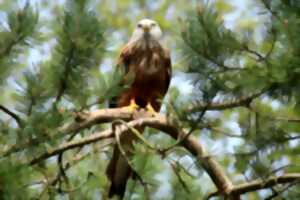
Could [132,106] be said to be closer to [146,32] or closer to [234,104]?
[146,32]

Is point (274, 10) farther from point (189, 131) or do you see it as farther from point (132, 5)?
point (132, 5)

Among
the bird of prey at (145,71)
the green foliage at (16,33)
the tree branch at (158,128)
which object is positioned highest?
the green foliage at (16,33)

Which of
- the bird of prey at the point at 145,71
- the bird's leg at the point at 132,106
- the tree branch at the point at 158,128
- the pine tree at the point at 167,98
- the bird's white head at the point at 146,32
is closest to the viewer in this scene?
the pine tree at the point at 167,98

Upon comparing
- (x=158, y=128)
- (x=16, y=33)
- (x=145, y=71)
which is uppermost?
(x=16, y=33)

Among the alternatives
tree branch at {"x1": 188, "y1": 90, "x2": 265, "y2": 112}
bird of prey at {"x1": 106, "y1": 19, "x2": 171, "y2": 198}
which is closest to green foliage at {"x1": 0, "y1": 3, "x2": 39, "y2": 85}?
tree branch at {"x1": 188, "y1": 90, "x2": 265, "y2": 112}

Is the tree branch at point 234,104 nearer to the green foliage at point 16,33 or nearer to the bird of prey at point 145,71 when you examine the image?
the green foliage at point 16,33

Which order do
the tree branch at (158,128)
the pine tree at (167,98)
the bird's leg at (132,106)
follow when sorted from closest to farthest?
the pine tree at (167,98), the tree branch at (158,128), the bird's leg at (132,106)

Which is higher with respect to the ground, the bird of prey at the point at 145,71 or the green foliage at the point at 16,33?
the green foliage at the point at 16,33

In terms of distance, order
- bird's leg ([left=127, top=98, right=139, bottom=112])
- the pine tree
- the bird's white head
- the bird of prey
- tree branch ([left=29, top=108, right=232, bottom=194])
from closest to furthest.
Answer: the pine tree < tree branch ([left=29, top=108, right=232, bottom=194]) < bird's leg ([left=127, top=98, right=139, bottom=112]) < the bird of prey < the bird's white head

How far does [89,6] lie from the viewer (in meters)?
2.85

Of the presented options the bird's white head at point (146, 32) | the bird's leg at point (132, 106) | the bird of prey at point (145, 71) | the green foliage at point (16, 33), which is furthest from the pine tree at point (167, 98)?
the bird's white head at point (146, 32)

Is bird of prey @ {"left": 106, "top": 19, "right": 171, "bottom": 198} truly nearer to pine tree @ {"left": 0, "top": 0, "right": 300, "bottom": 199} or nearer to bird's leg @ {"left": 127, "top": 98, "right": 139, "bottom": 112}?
bird's leg @ {"left": 127, "top": 98, "right": 139, "bottom": 112}

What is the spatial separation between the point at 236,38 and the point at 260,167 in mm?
626

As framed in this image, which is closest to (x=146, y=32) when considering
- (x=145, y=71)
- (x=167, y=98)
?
(x=145, y=71)
